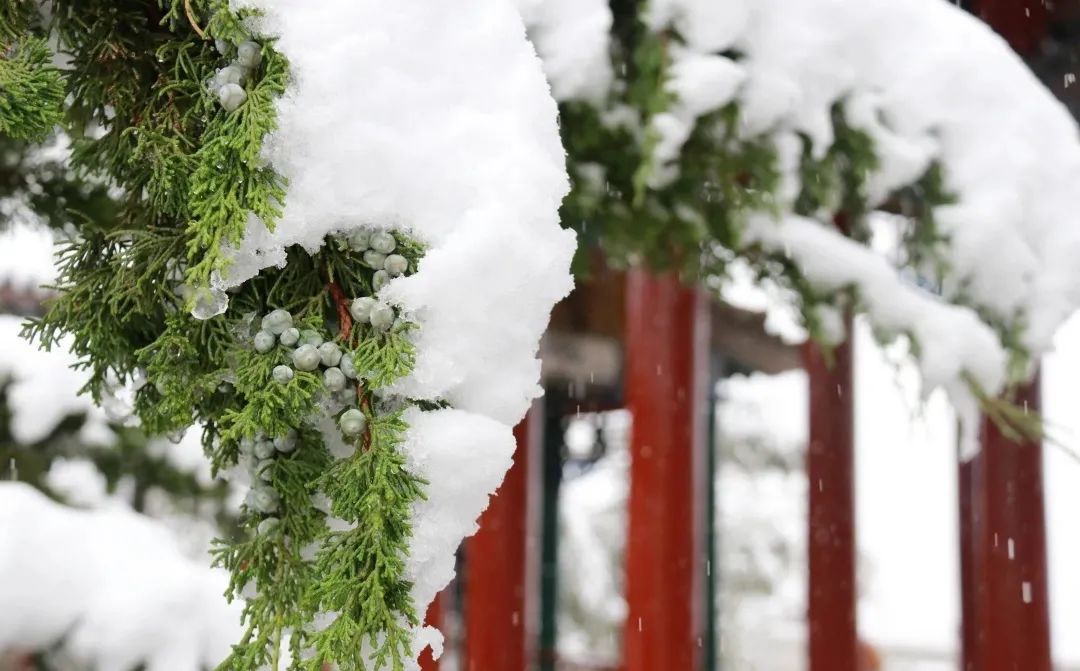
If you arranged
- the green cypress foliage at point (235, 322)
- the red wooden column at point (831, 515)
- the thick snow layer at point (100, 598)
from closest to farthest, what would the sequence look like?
the green cypress foliage at point (235, 322), the thick snow layer at point (100, 598), the red wooden column at point (831, 515)

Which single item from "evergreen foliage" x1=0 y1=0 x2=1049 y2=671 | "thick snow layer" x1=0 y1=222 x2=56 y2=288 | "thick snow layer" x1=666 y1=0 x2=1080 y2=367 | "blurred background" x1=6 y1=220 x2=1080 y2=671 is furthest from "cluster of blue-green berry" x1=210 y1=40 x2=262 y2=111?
"thick snow layer" x1=0 y1=222 x2=56 y2=288

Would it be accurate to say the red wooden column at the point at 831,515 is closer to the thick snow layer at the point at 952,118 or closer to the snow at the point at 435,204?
the thick snow layer at the point at 952,118

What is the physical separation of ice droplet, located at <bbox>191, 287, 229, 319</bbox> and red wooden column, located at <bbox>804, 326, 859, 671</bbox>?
309 centimetres

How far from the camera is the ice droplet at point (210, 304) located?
0.71m

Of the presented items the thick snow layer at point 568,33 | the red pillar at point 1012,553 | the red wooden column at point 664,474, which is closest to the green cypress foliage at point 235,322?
the thick snow layer at point 568,33

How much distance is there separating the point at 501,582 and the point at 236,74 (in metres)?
2.79

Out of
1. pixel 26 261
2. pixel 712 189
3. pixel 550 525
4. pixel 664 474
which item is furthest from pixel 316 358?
pixel 26 261

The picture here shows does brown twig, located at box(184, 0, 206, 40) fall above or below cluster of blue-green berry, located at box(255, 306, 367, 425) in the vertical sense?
above

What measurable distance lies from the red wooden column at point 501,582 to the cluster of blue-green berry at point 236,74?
2568 millimetres

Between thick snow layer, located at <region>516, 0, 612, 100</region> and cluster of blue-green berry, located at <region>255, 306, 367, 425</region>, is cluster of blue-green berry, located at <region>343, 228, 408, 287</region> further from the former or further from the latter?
thick snow layer, located at <region>516, 0, 612, 100</region>

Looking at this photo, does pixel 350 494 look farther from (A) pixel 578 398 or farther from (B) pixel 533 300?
(A) pixel 578 398

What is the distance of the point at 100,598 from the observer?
5.89 ft

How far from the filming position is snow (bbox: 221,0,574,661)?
2.38 ft

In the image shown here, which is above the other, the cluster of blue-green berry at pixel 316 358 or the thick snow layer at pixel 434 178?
the thick snow layer at pixel 434 178
